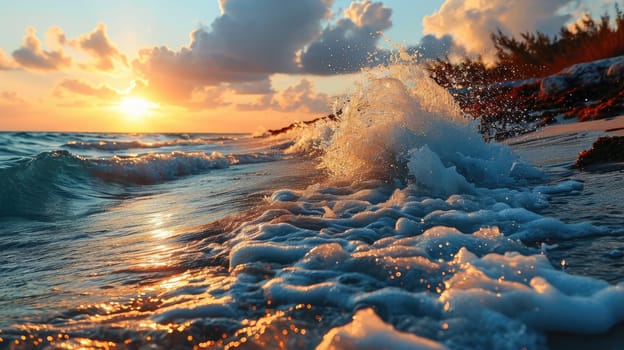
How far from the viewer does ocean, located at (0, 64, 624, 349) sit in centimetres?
178

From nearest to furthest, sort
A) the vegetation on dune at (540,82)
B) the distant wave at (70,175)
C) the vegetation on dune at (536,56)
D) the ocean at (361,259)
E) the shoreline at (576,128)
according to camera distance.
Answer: the ocean at (361,259) < the distant wave at (70,175) < the shoreline at (576,128) < the vegetation on dune at (540,82) < the vegetation on dune at (536,56)

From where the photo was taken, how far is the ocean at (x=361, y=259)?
178 cm

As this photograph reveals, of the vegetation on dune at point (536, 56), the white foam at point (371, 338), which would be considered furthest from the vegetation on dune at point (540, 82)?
the white foam at point (371, 338)

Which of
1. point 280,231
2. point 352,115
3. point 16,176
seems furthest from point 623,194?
point 16,176

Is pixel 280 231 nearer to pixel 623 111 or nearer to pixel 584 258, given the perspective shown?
pixel 584 258

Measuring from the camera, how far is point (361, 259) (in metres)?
2.49

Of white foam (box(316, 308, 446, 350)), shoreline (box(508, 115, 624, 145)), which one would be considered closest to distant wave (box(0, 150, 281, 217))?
white foam (box(316, 308, 446, 350))

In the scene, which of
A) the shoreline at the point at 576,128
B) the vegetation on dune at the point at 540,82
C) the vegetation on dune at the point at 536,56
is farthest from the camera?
the vegetation on dune at the point at 536,56

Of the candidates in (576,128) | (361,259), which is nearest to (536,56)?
(576,128)

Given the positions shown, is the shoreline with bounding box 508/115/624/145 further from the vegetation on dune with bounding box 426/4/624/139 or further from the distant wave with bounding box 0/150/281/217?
the distant wave with bounding box 0/150/281/217

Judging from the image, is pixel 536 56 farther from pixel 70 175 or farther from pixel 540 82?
pixel 70 175

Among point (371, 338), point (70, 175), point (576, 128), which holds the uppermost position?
point (576, 128)

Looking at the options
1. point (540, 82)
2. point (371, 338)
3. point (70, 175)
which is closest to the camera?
point (371, 338)

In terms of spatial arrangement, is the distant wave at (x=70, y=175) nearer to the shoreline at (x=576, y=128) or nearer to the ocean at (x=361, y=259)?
the ocean at (x=361, y=259)
